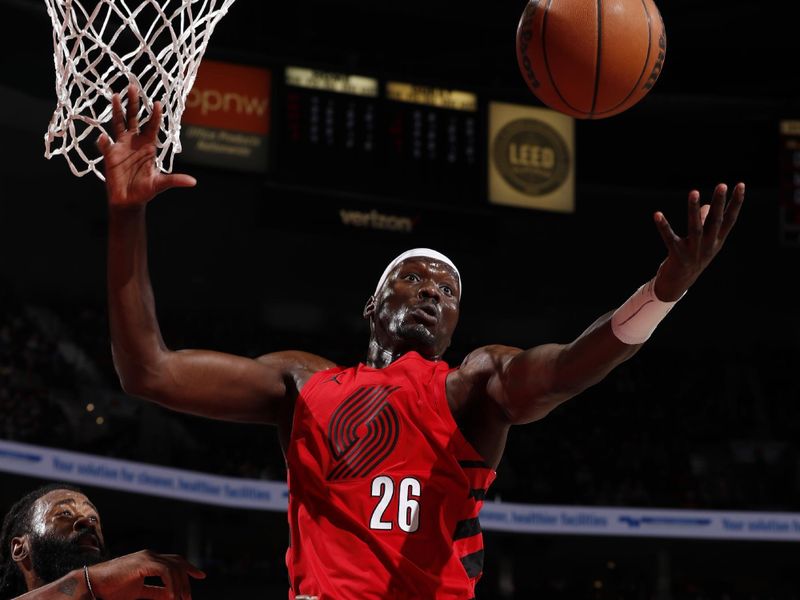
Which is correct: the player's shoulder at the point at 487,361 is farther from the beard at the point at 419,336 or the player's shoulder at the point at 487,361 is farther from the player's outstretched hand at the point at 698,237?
the player's outstretched hand at the point at 698,237

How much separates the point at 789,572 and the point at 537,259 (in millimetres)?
5074

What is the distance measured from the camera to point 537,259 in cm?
1566

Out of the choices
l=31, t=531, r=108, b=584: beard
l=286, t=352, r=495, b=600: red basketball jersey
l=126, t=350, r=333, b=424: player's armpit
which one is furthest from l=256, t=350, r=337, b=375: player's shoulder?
l=31, t=531, r=108, b=584: beard

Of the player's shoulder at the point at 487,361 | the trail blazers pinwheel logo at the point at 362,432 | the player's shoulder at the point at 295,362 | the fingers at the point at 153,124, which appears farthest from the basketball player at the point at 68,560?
the fingers at the point at 153,124

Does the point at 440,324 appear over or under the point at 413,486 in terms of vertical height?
over

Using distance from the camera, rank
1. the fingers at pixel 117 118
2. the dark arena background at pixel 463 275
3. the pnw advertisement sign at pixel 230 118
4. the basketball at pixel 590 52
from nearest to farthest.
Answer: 1. the fingers at pixel 117 118
2. the basketball at pixel 590 52
3. the pnw advertisement sign at pixel 230 118
4. the dark arena background at pixel 463 275

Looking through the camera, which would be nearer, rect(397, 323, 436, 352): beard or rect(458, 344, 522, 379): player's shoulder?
rect(458, 344, 522, 379): player's shoulder

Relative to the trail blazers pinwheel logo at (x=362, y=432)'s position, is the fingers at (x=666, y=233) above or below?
above

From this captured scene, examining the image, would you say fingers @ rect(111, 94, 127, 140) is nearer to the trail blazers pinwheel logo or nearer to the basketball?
the trail blazers pinwheel logo

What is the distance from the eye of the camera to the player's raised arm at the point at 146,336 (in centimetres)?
239

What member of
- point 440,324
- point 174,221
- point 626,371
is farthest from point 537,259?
point 440,324

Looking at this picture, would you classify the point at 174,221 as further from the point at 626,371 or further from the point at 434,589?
the point at 434,589

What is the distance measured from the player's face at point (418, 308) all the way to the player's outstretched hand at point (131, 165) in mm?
852

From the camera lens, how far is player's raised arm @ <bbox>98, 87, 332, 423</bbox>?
7.86 feet
